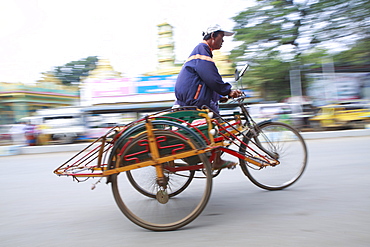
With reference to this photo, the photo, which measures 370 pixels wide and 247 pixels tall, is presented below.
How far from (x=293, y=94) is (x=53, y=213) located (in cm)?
1266

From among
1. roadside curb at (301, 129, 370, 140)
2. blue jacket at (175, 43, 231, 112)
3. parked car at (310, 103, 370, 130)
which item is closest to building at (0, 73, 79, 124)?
parked car at (310, 103, 370, 130)

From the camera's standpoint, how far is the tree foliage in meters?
16.3

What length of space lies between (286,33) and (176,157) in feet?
51.4

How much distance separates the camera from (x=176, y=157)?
2.69 m

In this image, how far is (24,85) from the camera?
20016 millimetres

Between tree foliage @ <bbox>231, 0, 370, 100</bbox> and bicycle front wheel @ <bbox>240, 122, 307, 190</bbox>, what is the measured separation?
13.4m

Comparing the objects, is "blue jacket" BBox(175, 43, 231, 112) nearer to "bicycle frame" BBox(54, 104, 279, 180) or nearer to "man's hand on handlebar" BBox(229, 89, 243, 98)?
"man's hand on handlebar" BBox(229, 89, 243, 98)

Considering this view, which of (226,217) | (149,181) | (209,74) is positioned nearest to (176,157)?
(149,181)

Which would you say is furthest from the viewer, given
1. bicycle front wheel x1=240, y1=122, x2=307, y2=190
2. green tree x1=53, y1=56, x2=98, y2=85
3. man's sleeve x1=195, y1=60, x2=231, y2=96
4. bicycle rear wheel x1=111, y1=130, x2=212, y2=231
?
green tree x1=53, y1=56, x2=98, y2=85

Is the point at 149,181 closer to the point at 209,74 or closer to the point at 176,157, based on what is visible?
the point at 176,157

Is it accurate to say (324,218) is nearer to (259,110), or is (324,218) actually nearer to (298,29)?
(259,110)

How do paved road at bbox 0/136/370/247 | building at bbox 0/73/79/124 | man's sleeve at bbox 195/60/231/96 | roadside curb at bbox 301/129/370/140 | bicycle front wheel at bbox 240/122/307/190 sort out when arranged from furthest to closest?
building at bbox 0/73/79/124
roadside curb at bbox 301/129/370/140
bicycle front wheel at bbox 240/122/307/190
man's sleeve at bbox 195/60/231/96
paved road at bbox 0/136/370/247

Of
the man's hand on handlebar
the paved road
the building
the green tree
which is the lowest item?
the paved road

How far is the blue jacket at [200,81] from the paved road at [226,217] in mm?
1054
